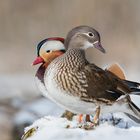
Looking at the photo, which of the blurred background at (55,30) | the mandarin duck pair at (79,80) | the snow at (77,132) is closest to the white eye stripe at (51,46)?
the mandarin duck pair at (79,80)

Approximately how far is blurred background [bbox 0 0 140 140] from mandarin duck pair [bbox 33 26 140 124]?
7793 millimetres

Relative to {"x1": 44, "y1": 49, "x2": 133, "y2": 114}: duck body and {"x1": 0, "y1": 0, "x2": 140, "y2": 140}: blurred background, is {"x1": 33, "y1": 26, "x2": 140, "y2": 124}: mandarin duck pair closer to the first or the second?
{"x1": 44, "y1": 49, "x2": 133, "y2": 114}: duck body

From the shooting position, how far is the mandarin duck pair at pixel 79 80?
498 centimetres

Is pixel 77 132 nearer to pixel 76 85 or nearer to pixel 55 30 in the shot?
pixel 76 85

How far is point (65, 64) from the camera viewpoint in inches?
199

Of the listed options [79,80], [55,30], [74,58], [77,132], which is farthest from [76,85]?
[55,30]

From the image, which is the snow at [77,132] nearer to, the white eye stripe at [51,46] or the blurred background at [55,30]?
the white eye stripe at [51,46]

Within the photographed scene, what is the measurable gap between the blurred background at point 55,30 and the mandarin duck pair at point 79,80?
7.79 m

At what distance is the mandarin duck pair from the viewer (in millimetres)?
4980

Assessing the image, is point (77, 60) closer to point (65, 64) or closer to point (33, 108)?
point (65, 64)

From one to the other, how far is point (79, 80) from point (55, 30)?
11.0m

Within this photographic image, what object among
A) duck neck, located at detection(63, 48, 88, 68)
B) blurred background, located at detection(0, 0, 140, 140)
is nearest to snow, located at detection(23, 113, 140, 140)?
duck neck, located at detection(63, 48, 88, 68)

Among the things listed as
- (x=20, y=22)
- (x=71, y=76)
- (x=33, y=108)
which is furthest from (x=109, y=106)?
(x=20, y=22)

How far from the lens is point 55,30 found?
15992 millimetres
